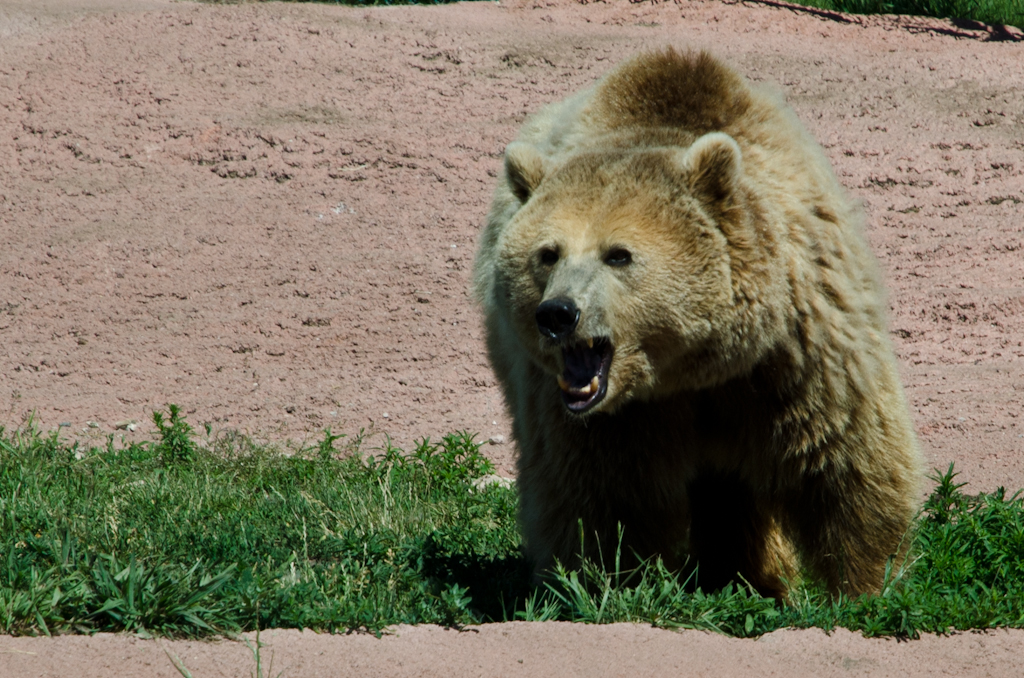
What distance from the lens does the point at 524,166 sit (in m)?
3.83

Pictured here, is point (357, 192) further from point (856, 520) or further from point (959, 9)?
point (959, 9)

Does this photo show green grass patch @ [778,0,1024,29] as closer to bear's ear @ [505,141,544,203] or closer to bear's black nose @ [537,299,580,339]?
bear's ear @ [505,141,544,203]

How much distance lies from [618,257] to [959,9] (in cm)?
843

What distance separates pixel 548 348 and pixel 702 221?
0.63m

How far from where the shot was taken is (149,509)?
15.7 feet

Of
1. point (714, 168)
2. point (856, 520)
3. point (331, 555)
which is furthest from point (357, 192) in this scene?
point (856, 520)

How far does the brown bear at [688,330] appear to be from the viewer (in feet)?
11.5

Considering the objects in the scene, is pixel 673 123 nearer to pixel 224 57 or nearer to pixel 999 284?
pixel 999 284

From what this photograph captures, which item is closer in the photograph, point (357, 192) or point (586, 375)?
point (586, 375)

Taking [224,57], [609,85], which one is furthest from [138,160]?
[609,85]

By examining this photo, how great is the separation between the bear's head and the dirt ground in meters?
2.49

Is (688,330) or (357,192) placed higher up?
(688,330)

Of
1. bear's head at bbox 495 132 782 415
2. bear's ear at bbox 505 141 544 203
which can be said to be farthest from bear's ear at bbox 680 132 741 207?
bear's ear at bbox 505 141 544 203

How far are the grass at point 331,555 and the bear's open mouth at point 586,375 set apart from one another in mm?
586
